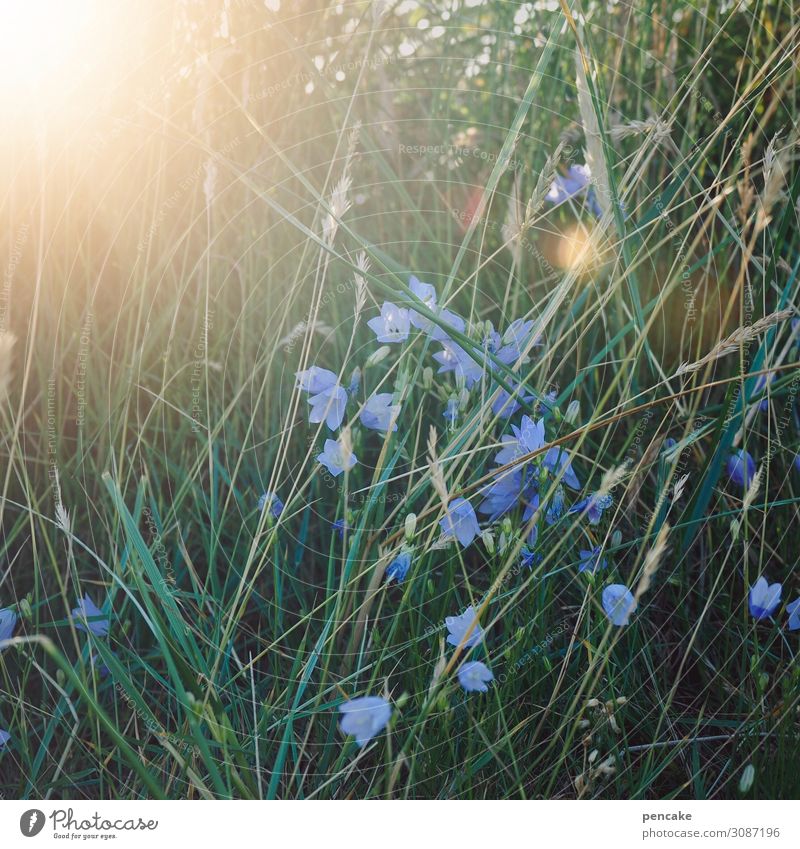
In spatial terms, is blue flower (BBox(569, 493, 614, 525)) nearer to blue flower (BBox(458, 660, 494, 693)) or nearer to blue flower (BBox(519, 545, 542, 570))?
blue flower (BBox(519, 545, 542, 570))

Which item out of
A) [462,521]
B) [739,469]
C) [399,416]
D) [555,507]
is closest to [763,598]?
[739,469]

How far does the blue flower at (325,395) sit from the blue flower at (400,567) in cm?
18

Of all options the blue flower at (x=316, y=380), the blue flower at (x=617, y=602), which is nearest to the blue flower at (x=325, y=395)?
the blue flower at (x=316, y=380)

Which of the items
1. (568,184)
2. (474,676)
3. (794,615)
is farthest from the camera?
(568,184)

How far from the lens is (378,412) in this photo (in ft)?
2.83

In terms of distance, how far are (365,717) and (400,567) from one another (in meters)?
0.17

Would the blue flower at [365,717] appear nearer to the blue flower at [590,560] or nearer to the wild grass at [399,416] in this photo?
the wild grass at [399,416]

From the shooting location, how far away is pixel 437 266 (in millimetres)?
984

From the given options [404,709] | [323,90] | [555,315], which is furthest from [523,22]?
[404,709]

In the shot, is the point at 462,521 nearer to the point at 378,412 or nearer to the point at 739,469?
the point at 378,412

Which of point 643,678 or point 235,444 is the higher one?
point 235,444

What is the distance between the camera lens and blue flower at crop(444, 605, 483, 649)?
2.66 feet

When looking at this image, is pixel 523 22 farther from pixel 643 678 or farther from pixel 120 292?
pixel 643 678

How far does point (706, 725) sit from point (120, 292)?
932 millimetres
